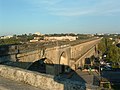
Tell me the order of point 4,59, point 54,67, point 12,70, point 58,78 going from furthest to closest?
point 54,67, point 4,59, point 12,70, point 58,78

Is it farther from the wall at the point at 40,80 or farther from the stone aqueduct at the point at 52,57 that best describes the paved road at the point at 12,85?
the stone aqueduct at the point at 52,57

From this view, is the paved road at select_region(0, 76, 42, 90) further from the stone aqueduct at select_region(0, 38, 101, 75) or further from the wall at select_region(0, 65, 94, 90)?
the stone aqueduct at select_region(0, 38, 101, 75)

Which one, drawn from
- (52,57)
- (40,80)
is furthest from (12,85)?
(52,57)

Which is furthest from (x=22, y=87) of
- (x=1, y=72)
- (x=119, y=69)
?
(x=119, y=69)

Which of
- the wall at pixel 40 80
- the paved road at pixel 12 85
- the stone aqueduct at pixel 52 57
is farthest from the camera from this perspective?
the stone aqueduct at pixel 52 57

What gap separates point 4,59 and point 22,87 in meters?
7.87

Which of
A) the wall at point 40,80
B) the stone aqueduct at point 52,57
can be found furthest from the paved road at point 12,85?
the stone aqueduct at point 52,57

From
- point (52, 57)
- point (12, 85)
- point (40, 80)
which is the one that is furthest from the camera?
point (52, 57)

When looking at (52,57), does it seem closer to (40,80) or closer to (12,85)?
(12,85)

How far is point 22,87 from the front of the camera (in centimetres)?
891

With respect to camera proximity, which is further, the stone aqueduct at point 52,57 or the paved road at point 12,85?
the stone aqueduct at point 52,57

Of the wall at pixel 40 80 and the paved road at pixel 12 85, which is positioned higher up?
the wall at pixel 40 80

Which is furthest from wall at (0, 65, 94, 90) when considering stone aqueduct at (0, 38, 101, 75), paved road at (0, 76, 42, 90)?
stone aqueduct at (0, 38, 101, 75)

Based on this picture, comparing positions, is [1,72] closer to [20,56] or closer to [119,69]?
[20,56]
